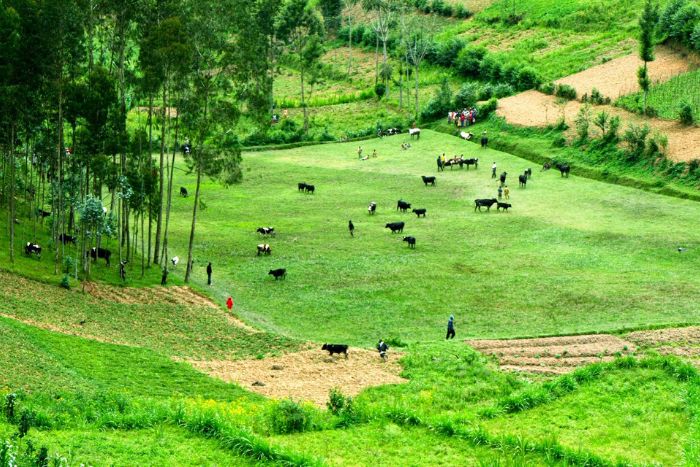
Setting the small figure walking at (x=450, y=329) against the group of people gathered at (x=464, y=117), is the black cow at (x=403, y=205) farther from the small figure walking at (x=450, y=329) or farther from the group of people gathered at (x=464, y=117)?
the group of people gathered at (x=464, y=117)

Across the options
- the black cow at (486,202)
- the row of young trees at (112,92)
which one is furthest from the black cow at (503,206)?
the row of young trees at (112,92)

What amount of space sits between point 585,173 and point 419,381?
156ft

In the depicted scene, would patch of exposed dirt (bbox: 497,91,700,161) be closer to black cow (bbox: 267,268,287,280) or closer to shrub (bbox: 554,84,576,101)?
shrub (bbox: 554,84,576,101)

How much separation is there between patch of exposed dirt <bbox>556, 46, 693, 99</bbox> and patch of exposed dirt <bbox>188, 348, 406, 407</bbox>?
63.1 m

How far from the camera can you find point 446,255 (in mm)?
62406

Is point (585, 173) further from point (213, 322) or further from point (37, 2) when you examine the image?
point (37, 2)

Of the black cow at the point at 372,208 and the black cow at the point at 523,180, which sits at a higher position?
the black cow at the point at 523,180

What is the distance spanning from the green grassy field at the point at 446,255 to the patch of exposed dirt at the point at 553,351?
5.42 ft

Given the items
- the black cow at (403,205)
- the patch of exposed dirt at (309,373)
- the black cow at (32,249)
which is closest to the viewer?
the patch of exposed dirt at (309,373)

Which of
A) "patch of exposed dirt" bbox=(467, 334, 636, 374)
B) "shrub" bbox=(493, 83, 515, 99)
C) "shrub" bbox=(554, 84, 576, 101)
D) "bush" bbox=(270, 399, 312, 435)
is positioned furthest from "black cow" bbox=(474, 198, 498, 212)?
"bush" bbox=(270, 399, 312, 435)

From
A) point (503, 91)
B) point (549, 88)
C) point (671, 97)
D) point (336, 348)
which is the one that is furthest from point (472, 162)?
point (336, 348)

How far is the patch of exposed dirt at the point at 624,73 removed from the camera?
328 feet

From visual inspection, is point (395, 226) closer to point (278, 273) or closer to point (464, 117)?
point (278, 273)

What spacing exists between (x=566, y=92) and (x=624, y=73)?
7742mm
